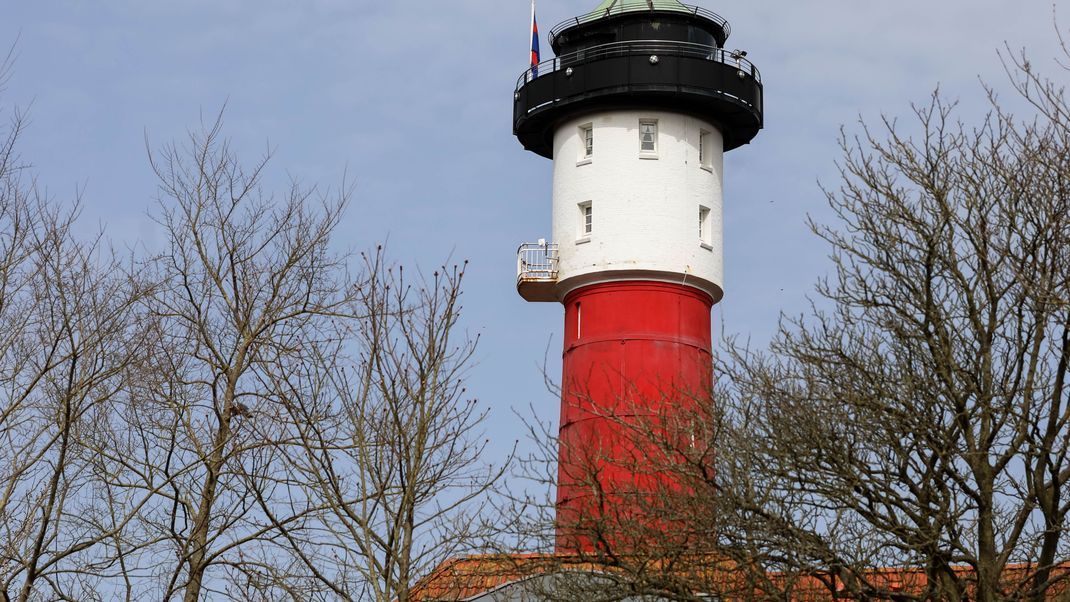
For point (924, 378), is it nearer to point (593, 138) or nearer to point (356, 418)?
point (356, 418)

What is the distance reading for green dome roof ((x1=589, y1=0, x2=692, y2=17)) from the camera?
35969 mm

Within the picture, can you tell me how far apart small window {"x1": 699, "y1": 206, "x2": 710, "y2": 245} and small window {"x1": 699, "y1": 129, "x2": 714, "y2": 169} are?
3.16 ft

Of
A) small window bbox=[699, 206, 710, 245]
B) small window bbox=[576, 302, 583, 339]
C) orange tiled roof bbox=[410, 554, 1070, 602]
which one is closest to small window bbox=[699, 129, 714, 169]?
small window bbox=[699, 206, 710, 245]

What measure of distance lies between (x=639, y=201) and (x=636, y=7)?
465 cm

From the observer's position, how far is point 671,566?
18844 millimetres

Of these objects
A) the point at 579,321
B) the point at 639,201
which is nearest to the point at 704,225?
A: the point at 639,201

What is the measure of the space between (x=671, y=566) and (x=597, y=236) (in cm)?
1602

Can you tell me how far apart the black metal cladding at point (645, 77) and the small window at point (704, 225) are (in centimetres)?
206

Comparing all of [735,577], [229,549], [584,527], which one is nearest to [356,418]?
[229,549]

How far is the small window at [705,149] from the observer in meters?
35.4

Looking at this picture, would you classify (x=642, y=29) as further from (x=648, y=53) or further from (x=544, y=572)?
(x=544, y=572)

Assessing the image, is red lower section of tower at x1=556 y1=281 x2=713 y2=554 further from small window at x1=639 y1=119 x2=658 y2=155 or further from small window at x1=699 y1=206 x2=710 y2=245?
small window at x1=639 y1=119 x2=658 y2=155

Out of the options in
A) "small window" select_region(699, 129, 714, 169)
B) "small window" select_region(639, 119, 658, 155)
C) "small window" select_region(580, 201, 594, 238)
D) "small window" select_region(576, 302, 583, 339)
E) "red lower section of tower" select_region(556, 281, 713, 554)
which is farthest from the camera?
"small window" select_region(699, 129, 714, 169)

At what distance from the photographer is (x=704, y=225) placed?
1380 inches
